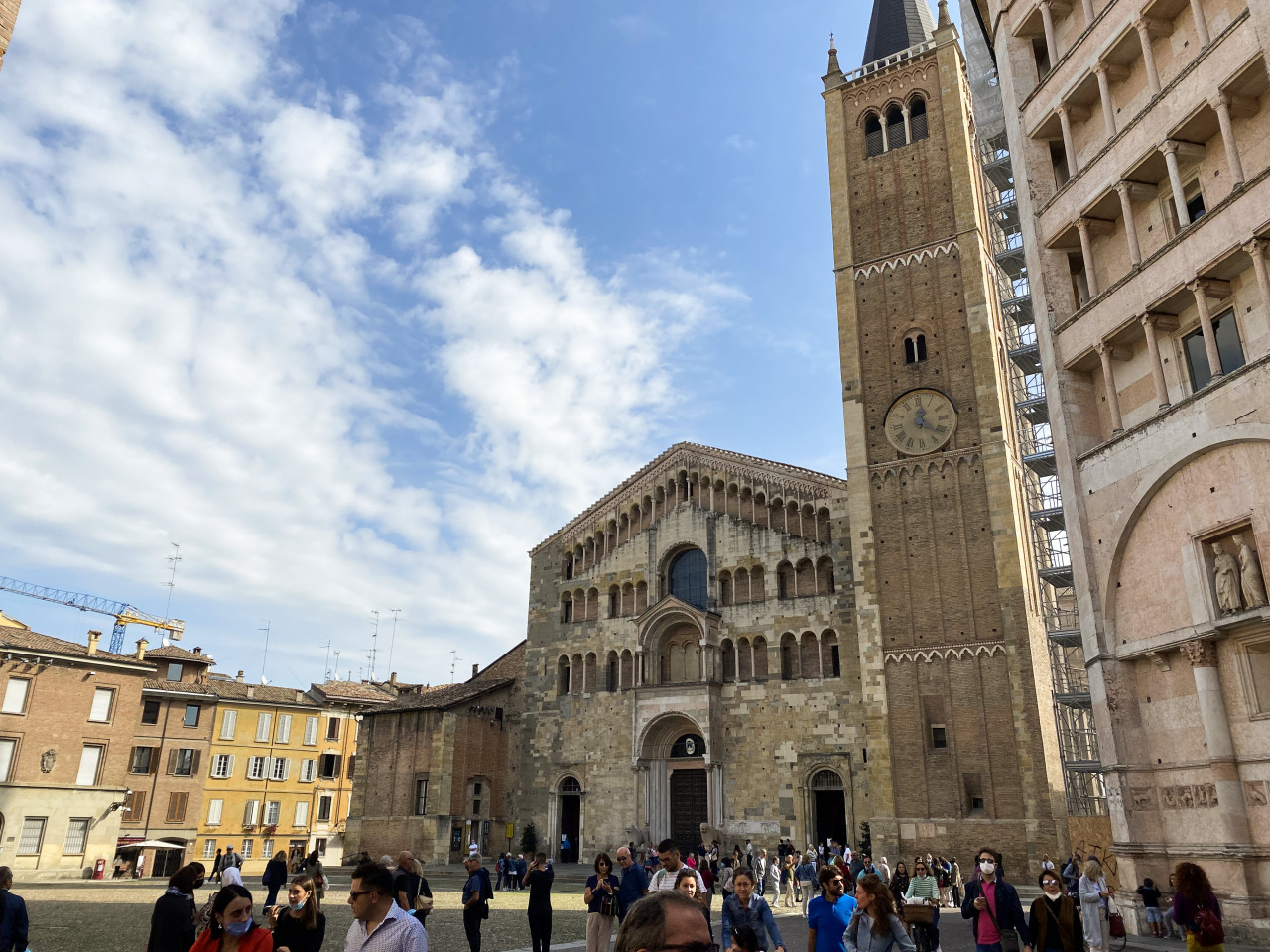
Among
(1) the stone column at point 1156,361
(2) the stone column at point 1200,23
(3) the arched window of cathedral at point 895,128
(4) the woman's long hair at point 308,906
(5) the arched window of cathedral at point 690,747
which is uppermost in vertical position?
(3) the arched window of cathedral at point 895,128

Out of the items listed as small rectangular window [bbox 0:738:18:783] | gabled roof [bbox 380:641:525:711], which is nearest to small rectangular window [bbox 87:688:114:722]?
small rectangular window [bbox 0:738:18:783]

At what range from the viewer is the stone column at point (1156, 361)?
1466cm

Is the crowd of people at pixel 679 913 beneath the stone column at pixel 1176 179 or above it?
beneath

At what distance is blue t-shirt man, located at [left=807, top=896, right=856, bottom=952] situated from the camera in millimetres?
6914

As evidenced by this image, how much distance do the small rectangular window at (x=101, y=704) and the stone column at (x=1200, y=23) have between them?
38.6m

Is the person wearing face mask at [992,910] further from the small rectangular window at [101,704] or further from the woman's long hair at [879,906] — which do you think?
the small rectangular window at [101,704]

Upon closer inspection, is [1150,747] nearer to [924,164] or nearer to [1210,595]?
[1210,595]

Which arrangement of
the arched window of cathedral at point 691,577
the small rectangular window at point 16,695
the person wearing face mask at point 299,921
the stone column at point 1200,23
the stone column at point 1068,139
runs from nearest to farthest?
the person wearing face mask at point 299,921
the stone column at point 1200,23
the stone column at point 1068,139
the small rectangular window at point 16,695
the arched window of cathedral at point 691,577

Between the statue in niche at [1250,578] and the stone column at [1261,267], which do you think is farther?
the stone column at [1261,267]

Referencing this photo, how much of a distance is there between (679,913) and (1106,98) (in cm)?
1758

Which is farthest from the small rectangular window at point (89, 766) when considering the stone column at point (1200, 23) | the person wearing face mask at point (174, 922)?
the stone column at point (1200, 23)

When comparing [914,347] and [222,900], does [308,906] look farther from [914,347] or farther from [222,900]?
[914,347]

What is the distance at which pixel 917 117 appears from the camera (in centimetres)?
3381

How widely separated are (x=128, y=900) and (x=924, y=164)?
32.9m
